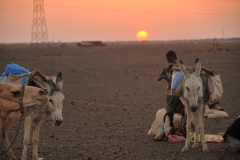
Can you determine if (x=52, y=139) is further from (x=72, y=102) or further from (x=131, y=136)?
(x=72, y=102)

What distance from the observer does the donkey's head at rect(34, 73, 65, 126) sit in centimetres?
905

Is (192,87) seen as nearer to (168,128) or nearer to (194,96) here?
(194,96)

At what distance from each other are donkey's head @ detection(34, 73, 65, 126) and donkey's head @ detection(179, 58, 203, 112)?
8.81ft

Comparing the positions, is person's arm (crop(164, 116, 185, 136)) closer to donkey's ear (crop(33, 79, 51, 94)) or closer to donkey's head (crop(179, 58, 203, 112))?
donkey's head (crop(179, 58, 203, 112))

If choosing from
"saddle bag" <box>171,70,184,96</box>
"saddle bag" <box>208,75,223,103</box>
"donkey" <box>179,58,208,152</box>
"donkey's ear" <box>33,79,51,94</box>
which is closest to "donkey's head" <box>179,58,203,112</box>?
"donkey" <box>179,58,208,152</box>

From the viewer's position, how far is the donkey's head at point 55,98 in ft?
29.7

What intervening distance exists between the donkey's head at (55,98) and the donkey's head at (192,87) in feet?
8.81

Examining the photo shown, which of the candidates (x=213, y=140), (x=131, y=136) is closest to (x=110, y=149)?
(x=131, y=136)

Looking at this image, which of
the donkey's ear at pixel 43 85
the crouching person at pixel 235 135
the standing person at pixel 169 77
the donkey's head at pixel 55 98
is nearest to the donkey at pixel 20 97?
the donkey's head at pixel 55 98

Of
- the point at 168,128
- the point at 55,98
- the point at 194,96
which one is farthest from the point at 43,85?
the point at 168,128

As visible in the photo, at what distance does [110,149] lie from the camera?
1091 centimetres

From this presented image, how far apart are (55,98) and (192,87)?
2.92 metres

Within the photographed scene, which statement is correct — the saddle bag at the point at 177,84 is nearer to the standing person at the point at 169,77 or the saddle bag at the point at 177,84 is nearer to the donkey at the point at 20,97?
the standing person at the point at 169,77

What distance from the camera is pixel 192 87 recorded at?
9.99 metres
